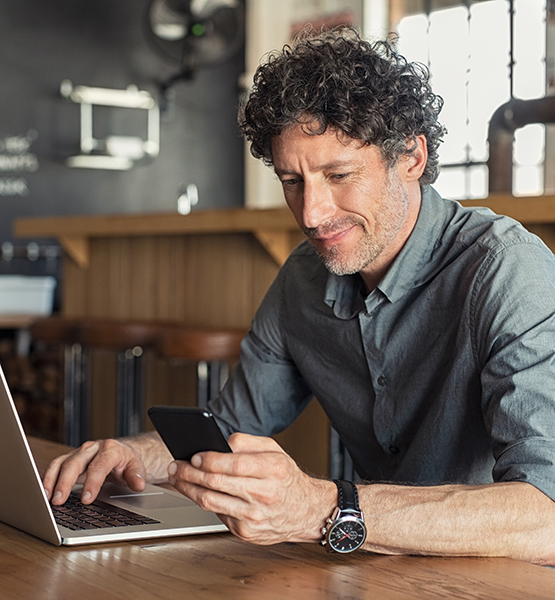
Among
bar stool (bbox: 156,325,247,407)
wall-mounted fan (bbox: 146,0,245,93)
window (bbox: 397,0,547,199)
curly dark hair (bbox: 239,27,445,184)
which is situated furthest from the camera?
window (bbox: 397,0,547,199)

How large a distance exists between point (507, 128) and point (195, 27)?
2.66m

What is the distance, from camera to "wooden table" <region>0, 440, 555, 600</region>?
80 cm

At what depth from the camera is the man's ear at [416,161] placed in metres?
1.39

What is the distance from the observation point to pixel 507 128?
3561 millimetres

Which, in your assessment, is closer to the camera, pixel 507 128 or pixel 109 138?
pixel 507 128

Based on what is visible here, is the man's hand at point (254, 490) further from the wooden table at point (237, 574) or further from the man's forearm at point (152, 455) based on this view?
the man's forearm at point (152, 455)

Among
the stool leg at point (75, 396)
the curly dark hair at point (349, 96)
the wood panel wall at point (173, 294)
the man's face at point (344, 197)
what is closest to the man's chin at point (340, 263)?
the man's face at point (344, 197)

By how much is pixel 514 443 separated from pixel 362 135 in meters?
0.49

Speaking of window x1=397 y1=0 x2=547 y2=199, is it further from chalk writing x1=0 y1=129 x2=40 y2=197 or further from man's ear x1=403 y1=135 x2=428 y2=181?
man's ear x1=403 y1=135 x2=428 y2=181

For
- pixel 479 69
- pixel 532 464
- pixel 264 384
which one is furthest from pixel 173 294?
pixel 479 69

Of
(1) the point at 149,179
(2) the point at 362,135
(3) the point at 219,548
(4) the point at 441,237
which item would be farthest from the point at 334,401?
(1) the point at 149,179

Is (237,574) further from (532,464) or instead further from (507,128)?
(507,128)

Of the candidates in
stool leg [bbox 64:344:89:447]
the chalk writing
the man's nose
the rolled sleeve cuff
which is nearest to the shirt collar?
the man's nose

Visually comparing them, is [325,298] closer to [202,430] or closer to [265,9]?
[202,430]
